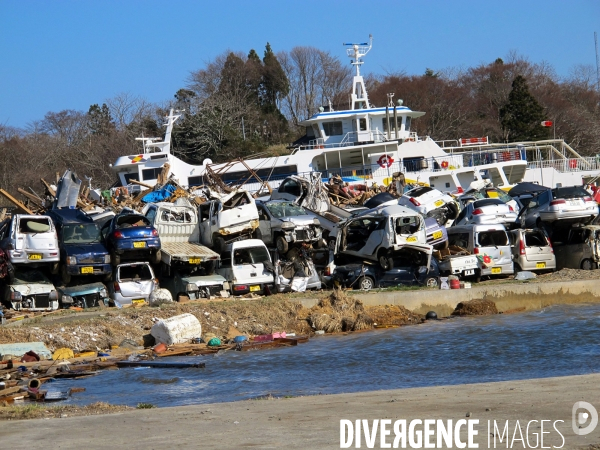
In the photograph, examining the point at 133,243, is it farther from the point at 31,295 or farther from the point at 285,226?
the point at 285,226

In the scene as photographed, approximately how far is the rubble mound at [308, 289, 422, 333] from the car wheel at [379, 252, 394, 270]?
2.26 metres

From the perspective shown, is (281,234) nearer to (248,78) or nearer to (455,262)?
(455,262)

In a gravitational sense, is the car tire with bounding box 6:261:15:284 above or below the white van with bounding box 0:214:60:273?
below

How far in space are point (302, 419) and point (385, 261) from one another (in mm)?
13925

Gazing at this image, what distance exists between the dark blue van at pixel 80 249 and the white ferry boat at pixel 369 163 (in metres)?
16.3

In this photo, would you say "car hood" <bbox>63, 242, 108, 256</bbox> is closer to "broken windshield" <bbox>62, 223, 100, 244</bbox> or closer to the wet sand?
"broken windshield" <bbox>62, 223, 100, 244</bbox>

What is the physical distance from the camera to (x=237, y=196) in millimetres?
24594

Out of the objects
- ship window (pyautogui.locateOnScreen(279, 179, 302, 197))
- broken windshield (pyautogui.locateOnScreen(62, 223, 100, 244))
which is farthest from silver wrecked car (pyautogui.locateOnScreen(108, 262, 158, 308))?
ship window (pyautogui.locateOnScreen(279, 179, 302, 197))

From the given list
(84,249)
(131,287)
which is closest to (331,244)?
(131,287)

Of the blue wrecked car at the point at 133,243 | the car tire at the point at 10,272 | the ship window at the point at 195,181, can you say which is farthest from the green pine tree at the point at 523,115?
the car tire at the point at 10,272

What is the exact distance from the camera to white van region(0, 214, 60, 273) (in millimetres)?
21047

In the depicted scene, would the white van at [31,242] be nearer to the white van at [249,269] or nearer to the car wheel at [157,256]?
the car wheel at [157,256]

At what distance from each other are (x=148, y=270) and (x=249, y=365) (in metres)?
7.13

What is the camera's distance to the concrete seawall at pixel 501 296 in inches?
818
